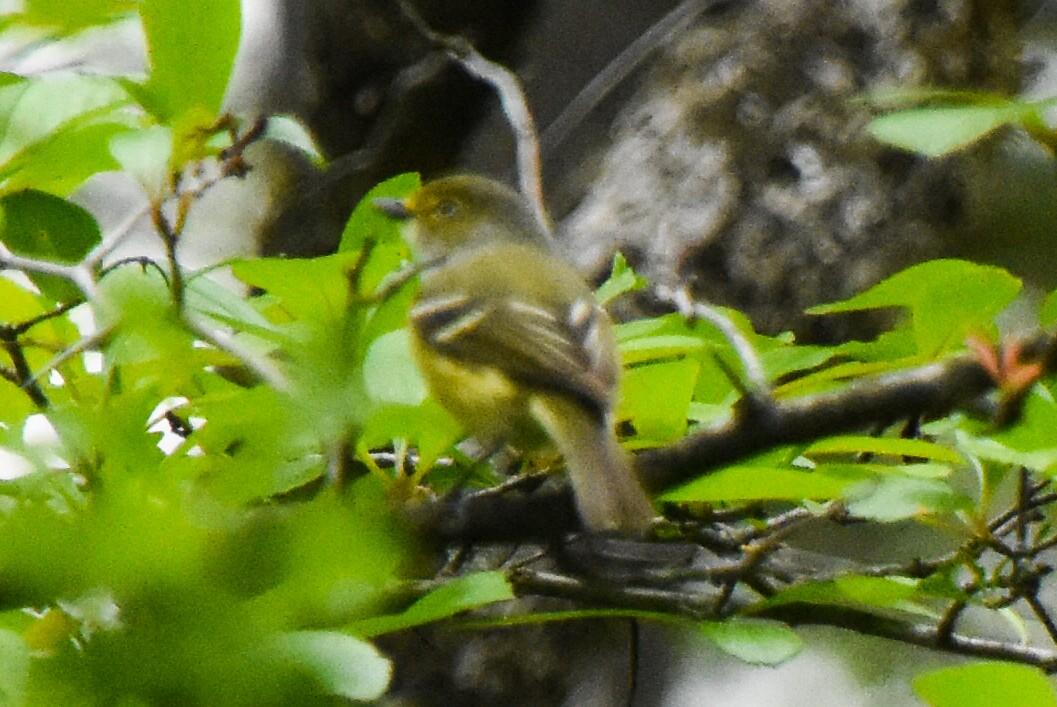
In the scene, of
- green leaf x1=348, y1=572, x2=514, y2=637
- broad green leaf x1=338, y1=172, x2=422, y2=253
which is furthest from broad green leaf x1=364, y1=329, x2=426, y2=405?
broad green leaf x1=338, y1=172, x2=422, y2=253

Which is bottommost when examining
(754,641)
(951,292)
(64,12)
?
(754,641)

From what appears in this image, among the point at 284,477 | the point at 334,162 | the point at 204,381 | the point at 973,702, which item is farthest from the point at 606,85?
the point at 973,702

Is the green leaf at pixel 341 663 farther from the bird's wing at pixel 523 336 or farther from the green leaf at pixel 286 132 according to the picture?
the bird's wing at pixel 523 336

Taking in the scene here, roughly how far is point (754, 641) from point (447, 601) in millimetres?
257

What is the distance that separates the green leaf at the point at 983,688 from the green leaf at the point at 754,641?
0.18 m

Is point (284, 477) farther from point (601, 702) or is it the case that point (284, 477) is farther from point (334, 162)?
point (334, 162)

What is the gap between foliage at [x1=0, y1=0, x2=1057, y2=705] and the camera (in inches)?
14.6

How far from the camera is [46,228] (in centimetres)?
105

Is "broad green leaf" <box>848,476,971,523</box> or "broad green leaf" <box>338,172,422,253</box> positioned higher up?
"broad green leaf" <box>338,172,422,253</box>

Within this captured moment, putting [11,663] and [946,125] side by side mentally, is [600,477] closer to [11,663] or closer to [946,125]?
[946,125]

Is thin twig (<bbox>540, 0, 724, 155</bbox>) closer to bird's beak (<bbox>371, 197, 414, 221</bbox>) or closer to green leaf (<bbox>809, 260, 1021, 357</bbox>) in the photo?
bird's beak (<bbox>371, 197, 414, 221</bbox>)

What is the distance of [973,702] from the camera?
74 centimetres

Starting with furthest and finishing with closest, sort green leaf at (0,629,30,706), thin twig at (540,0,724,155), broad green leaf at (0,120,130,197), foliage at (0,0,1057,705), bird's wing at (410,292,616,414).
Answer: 1. thin twig at (540,0,724,155)
2. bird's wing at (410,292,616,414)
3. broad green leaf at (0,120,130,197)
4. green leaf at (0,629,30,706)
5. foliage at (0,0,1057,705)

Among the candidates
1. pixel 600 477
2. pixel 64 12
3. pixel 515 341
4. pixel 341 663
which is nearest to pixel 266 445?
pixel 341 663
